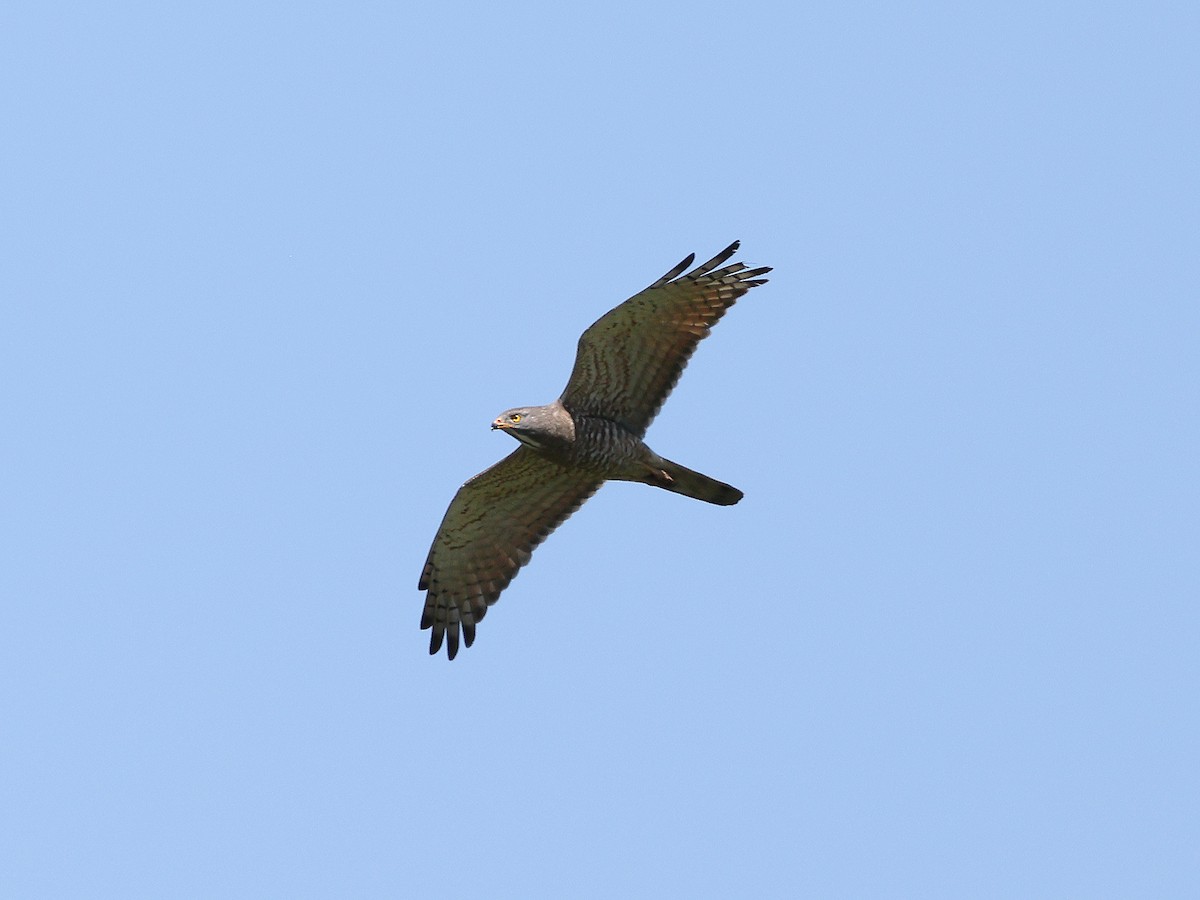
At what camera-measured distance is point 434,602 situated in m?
16.8

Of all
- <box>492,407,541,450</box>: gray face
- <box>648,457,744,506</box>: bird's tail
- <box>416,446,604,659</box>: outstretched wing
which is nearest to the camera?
<box>492,407,541,450</box>: gray face

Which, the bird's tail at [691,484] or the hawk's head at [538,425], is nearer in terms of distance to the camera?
the hawk's head at [538,425]

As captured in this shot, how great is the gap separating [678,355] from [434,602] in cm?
358

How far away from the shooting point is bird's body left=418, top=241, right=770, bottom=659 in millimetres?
14891

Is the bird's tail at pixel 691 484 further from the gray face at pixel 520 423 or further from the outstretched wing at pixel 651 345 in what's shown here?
the gray face at pixel 520 423

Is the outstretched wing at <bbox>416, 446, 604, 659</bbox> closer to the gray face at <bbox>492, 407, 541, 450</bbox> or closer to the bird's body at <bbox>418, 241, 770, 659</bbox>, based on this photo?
the bird's body at <bbox>418, 241, 770, 659</bbox>

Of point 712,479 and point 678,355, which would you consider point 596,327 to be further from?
point 712,479

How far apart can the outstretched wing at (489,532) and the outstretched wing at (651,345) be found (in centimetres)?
79

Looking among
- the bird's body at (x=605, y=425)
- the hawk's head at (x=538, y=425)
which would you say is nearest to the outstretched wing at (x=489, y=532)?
the bird's body at (x=605, y=425)

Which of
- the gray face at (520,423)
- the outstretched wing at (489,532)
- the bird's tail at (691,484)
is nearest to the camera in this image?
the gray face at (520,423)

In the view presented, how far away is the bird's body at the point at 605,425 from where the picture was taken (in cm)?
1489

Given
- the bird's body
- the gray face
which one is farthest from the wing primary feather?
the gray face

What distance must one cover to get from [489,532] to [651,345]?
2.60 m

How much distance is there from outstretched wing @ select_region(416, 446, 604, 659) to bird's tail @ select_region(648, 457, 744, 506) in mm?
714
